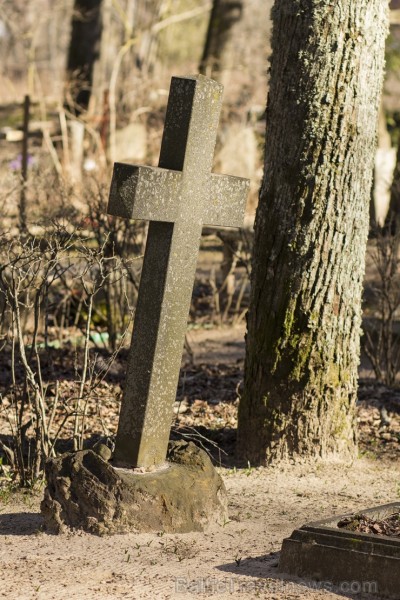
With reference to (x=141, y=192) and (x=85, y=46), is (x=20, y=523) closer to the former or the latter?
(x=141, y=192)

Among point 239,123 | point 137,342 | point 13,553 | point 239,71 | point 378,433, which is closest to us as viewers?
point 13,553

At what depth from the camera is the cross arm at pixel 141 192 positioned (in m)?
4.41

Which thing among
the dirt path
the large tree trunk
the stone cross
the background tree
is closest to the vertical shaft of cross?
the stone cross

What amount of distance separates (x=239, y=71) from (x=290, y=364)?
1617 cm

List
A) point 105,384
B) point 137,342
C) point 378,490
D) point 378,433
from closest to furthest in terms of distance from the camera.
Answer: point 137,342 < point 378,490 < point 378,433 < point 105,384

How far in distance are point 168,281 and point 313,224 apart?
4.75 feet

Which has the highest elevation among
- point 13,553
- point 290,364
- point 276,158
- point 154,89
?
point 154,89

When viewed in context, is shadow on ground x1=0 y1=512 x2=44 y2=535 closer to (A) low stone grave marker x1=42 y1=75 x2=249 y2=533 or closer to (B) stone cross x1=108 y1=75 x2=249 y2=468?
(A) low stone grave marker x1=42 y1=75 x2=249 y2=533

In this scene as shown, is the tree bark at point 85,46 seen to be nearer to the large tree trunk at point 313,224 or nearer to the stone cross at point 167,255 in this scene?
the large tree trunk at point 313,224

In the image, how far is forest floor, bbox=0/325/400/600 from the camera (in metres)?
3.94

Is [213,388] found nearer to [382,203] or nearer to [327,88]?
[327,88]

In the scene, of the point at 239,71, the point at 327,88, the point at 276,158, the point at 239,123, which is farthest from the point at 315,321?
the point at 239,71

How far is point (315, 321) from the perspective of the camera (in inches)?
228

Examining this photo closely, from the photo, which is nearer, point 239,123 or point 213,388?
point 213,388
